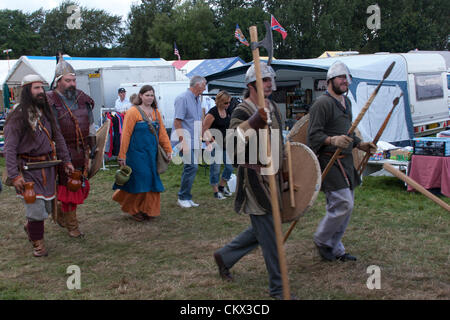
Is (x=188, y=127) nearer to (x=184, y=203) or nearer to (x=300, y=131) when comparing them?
(x=184, y=203)

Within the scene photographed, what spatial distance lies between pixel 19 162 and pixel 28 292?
1.31 meters

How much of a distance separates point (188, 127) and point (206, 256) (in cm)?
244

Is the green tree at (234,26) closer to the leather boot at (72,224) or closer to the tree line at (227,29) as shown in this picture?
the tree line at (227,29)

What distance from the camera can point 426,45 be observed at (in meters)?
40.7

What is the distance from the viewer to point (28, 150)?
4344 mm

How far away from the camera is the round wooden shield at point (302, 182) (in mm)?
3270

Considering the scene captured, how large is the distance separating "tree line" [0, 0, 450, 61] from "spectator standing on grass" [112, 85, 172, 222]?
118 ft

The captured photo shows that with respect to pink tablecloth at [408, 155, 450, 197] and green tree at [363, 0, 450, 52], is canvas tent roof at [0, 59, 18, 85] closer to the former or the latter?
pink tablecloth at [408, 155, 450, 197]

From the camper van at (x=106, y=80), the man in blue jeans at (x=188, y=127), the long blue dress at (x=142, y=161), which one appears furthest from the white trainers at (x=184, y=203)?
the camper van at (x=106, y=80)

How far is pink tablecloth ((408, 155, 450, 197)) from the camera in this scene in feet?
21.7

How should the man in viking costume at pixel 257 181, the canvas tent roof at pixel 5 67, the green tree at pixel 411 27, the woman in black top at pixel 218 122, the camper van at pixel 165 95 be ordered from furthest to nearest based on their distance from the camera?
1. the green tree at pixel 411 27
2. the canvas tent roof at pixel 5 67
3. the camper van at pixel 165 95
4. the woman in black top at pixel 218 122
5. the man in viking costume at pixel 257 181

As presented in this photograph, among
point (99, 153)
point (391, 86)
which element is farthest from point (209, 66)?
point (99, 153)

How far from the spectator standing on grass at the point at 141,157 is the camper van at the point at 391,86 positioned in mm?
4543
